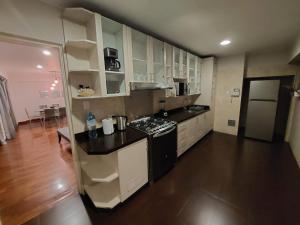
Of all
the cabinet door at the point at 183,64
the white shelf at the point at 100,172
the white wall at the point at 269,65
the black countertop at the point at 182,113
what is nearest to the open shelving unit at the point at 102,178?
the white shelf at the point at 100,172

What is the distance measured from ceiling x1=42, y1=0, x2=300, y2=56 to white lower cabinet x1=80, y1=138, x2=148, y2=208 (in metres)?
1.67

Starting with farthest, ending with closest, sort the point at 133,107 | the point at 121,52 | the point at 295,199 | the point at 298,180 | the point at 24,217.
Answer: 1. the point at 133,107
2. the point at 298,180
3. the point at 121,52
4. the point at 295,199
5. the point at 24,217

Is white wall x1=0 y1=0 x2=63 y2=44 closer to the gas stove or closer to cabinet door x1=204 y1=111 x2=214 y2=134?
the gas stove

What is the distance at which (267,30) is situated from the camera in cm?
221

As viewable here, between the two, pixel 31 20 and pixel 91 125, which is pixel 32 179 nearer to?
pixel 91 125

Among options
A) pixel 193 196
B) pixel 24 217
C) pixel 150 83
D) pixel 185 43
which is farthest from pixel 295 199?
pixel 24 217

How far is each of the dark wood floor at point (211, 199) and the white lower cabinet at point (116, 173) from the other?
0.46ft

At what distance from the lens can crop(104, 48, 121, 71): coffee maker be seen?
1.74m

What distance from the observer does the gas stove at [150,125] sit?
2.10 metres

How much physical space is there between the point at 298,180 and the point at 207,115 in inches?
82.6

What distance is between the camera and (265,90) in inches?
135

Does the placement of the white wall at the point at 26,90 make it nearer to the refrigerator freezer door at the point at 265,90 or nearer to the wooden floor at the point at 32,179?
the wooden floor at the point at 32,179

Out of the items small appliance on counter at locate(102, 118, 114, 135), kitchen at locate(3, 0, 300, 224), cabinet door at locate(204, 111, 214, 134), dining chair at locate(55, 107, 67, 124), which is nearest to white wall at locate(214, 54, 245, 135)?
cabinet door at locate(204, 111, 214, 134)

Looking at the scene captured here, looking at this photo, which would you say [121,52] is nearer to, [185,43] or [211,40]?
[185,43]
